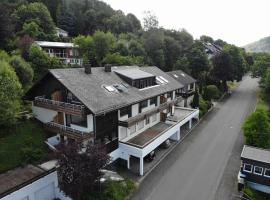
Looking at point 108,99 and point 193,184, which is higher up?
point 108,99

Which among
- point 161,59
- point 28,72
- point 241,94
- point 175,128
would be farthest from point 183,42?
point 28,72

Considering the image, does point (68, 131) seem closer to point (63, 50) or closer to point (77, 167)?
point (77, 167)

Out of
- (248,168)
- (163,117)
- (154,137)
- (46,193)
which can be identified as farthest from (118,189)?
(163,117)

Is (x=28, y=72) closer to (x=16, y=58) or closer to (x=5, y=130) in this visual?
(x=16, y=58)

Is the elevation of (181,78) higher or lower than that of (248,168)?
higher

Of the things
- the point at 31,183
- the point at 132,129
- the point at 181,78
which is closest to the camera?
the point at 31,183

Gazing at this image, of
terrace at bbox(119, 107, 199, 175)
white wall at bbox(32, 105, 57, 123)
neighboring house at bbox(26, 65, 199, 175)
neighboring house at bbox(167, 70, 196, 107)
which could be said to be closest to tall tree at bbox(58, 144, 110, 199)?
neighboring house at bbox(26, 65, 199, 175)

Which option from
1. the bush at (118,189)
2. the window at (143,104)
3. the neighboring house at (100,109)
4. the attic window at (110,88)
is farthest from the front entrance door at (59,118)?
the window at (143,104)
